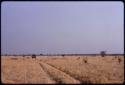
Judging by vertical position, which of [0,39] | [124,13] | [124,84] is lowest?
[124,84]

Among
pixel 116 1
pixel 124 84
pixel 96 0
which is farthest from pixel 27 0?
pixel 124 84

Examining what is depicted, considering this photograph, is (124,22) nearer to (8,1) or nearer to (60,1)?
(60,1)

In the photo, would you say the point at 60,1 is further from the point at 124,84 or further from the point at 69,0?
the point at 124,84

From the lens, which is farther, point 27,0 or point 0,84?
point 0,84

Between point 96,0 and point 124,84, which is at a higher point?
point 96,0

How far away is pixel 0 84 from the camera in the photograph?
5.96 m

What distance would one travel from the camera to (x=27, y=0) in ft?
18.4

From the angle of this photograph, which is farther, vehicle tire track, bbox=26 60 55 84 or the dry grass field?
the dry grass field

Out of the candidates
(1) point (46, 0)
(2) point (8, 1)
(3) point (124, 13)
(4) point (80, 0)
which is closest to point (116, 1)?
(3) point (124, 13)

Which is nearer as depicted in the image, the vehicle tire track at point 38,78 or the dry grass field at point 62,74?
the vehicle tire track at point 38,78

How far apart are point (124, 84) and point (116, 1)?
144cm

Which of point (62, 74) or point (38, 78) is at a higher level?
point (38, 78)

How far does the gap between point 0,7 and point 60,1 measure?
3.37ft

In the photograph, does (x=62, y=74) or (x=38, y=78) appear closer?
(x=38, y=78)
